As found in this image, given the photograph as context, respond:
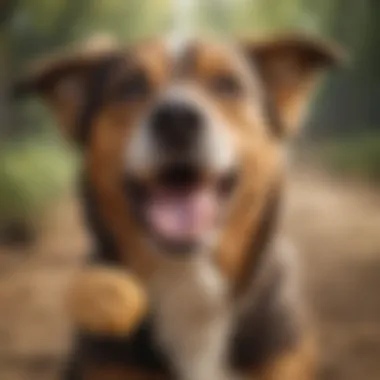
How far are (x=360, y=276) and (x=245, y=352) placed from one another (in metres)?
0.19

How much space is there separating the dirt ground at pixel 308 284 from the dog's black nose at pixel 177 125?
0.52 feet

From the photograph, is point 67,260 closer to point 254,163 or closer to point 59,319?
point 59,319

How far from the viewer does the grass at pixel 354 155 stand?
1.19m

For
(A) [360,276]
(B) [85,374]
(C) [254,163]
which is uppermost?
(C) [254,163]

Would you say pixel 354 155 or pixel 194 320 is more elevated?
pixel 354 155

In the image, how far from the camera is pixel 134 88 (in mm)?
1150

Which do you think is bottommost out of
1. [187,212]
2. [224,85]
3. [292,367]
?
[292,367]

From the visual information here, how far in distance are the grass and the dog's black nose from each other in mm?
188

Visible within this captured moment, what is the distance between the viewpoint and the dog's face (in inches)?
44.1

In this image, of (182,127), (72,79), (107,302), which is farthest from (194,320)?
(72,79)

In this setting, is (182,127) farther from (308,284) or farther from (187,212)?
(308,284)

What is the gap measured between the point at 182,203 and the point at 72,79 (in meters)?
0.23

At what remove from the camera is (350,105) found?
121cm

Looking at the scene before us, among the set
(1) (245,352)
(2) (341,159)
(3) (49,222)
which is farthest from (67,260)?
(2) (341,159)
